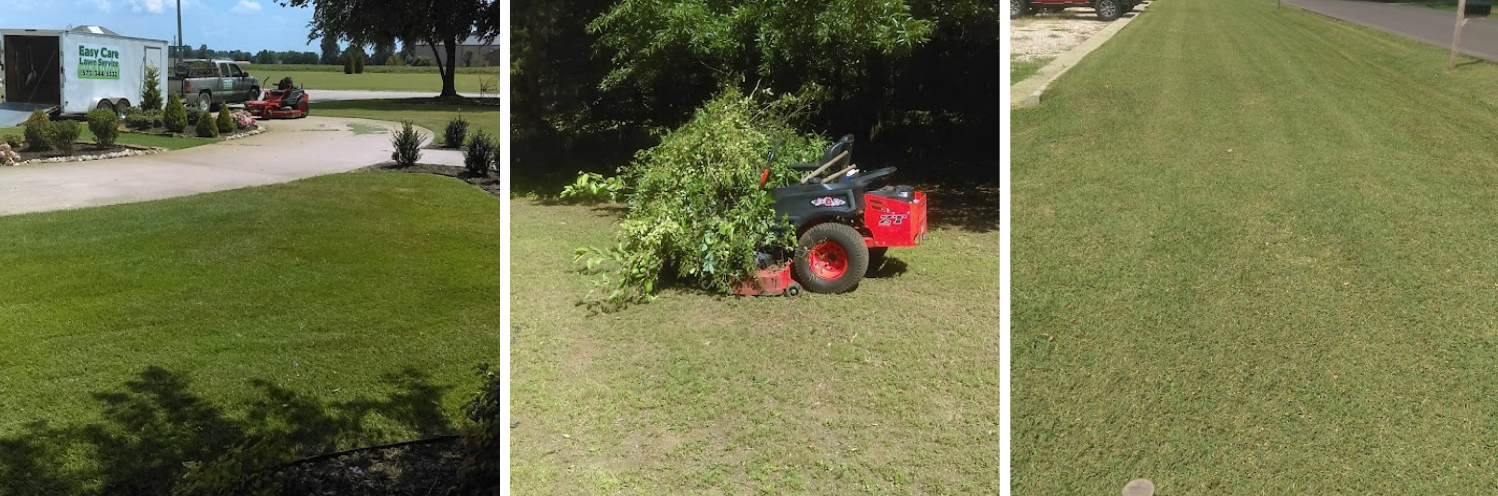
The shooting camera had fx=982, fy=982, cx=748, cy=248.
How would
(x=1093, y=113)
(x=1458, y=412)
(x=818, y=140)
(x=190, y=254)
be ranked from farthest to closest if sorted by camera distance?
1. (x=190, y=254)
2. (x=1093, y=113)
3. (x=1458, y=412)
4. (x=818, y=140)

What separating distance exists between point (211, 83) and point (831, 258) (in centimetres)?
298

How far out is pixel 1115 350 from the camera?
297cm

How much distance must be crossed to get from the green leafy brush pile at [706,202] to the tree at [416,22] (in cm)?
73

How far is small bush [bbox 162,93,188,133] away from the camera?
13.8ft

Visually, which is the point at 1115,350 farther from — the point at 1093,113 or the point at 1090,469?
the point at 1093,113

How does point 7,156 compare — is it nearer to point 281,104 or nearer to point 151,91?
point 151,91

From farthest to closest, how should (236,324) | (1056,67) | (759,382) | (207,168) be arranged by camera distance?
(207,168)
(236,324)
(1056,67)
(759,382)

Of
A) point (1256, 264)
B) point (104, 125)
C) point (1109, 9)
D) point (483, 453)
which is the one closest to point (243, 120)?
point (104, 125)

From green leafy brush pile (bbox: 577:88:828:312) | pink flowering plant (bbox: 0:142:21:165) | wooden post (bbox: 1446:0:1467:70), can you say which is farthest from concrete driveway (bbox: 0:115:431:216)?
wooden post (bbox: 1446:0:1467:70)

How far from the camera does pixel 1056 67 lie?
9.53 ft

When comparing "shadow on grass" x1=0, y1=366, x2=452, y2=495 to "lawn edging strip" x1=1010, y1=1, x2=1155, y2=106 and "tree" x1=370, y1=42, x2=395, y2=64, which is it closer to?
"tree" x1=370, y1=42, x2=395, y2=64

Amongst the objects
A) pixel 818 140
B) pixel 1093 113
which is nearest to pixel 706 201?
pixel 818 140

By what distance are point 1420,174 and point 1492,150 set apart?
0.81 ft

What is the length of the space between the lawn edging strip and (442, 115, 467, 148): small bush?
220 cm
